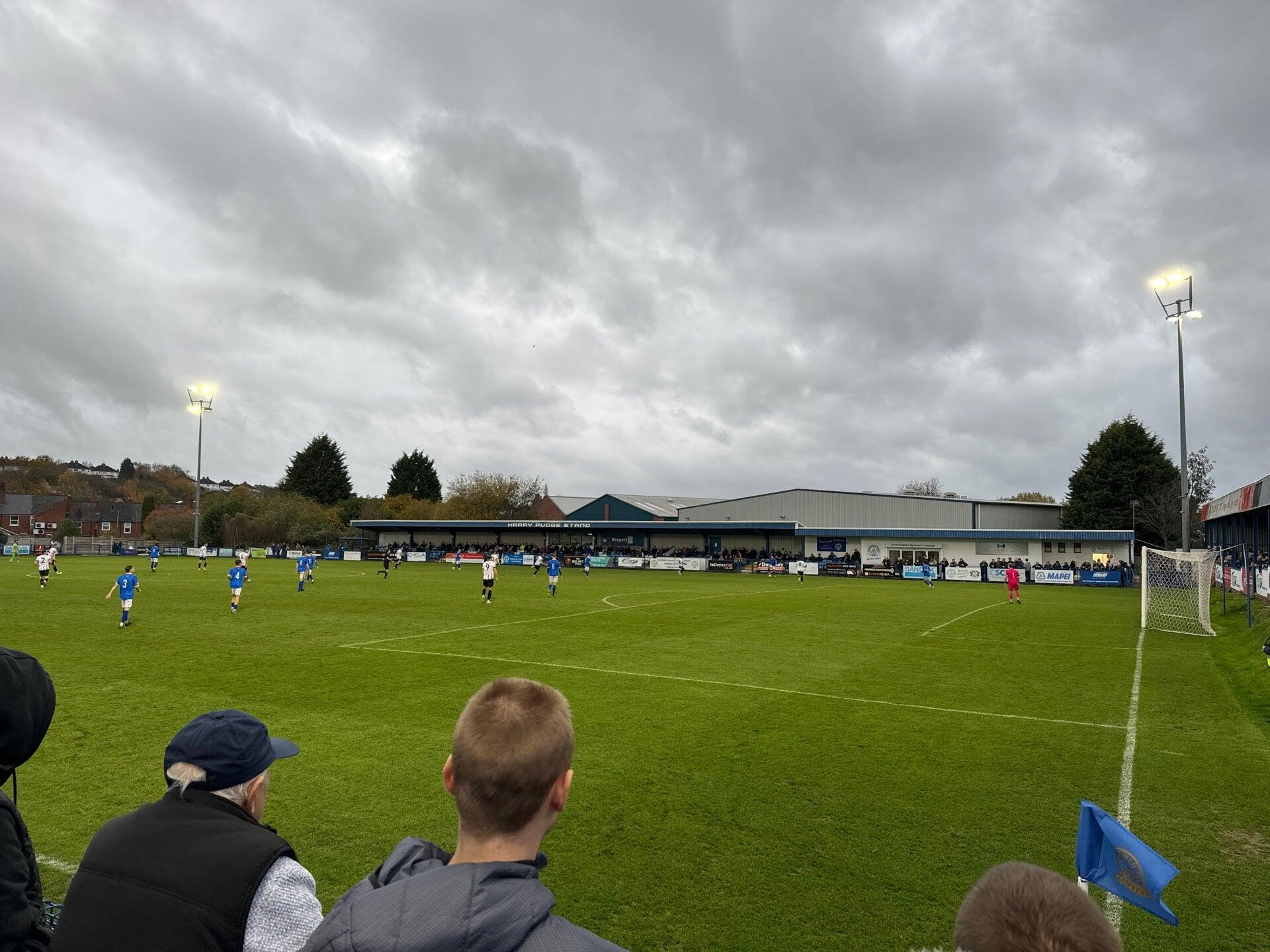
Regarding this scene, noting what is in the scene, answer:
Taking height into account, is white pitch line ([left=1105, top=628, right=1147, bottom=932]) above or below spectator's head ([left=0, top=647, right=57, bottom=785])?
below

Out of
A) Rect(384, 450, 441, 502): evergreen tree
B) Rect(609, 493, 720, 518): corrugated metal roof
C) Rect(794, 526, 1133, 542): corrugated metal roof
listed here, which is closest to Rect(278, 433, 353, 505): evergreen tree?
Rect(384, 450, 441, 502): evergreen tree

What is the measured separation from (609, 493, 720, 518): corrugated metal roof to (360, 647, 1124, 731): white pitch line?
58791mm

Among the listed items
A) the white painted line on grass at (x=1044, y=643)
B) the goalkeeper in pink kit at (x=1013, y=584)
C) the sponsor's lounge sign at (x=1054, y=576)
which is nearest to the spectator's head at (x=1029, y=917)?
the white painted line on grass at (x=1044, y=643)

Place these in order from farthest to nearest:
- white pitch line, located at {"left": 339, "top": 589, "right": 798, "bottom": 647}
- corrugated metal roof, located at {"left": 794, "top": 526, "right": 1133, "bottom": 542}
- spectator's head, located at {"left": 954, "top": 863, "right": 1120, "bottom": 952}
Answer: corrugated metal roof, located at {"left": 794, "top": 526, "right": 1133, "bottom": 542}, white pitch line, located at {"left": 339, "top": 589, "right": 798, "bottom": 647}, spectator's head, located at {"left": 954, "top": 863, "right": 1120, "bottom": 952}

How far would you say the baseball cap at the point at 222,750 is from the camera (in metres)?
2.77

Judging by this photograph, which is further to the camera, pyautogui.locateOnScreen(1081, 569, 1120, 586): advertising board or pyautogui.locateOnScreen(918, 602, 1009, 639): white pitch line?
pyautogui.locateOnScreen(1081, 569, 1120, 586): advertising board

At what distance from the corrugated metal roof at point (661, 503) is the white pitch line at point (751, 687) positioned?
193ft

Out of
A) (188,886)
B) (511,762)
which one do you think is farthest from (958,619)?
(188,886)

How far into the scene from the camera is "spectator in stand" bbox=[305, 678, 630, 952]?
172 cm

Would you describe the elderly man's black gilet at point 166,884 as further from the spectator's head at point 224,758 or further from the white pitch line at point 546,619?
the white pitch line at point 546,619

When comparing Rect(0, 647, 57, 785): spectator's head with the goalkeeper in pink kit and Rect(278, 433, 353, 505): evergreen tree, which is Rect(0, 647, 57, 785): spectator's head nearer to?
the goalkeeper in pink kit

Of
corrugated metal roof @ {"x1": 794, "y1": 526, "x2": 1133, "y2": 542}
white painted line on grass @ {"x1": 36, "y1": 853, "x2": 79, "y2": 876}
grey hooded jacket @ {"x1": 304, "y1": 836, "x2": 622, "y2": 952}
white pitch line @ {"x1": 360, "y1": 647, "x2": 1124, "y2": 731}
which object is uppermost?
corrugated metal roof @ {"x1": 794, "y1": 526, "x2": 1133, "y2": 542}

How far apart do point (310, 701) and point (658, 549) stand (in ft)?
198

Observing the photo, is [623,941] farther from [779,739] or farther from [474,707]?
[779,739]
